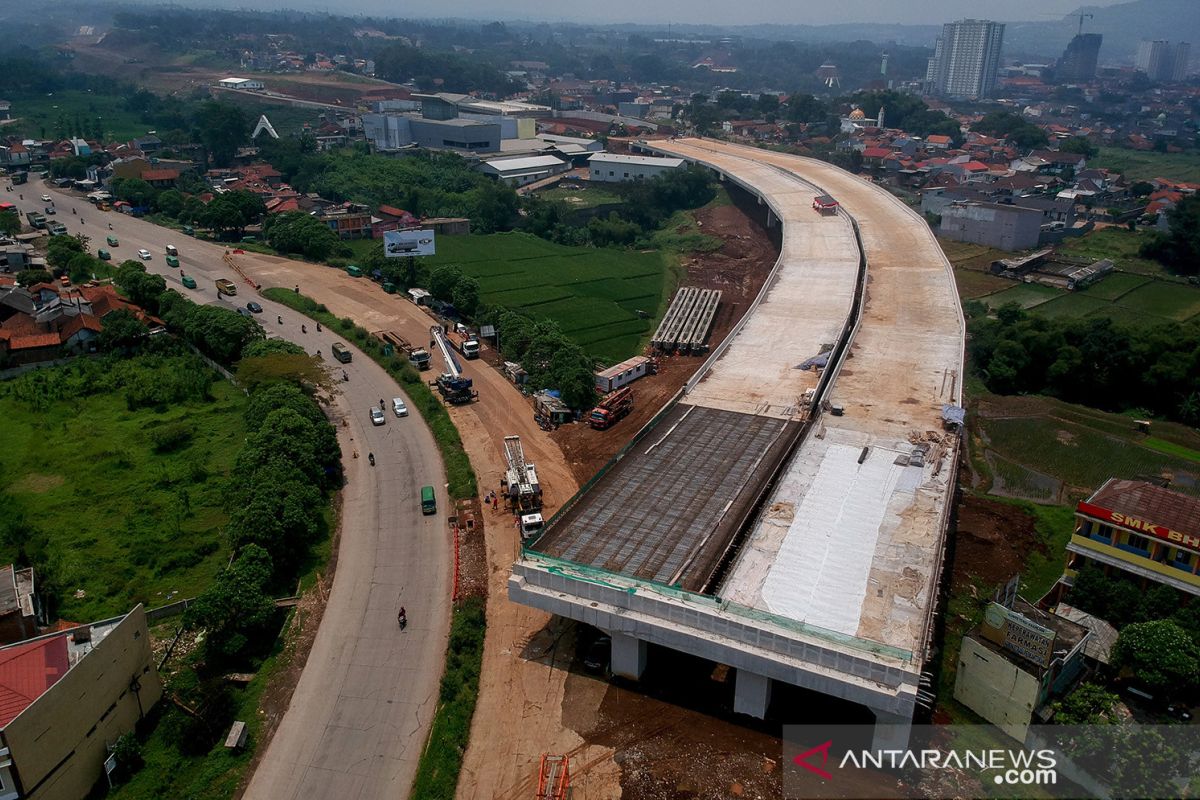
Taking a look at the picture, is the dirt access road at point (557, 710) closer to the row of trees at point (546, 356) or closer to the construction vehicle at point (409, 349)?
the row of trees at point (546, 356)

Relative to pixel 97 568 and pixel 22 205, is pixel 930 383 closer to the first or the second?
pixel 97 568

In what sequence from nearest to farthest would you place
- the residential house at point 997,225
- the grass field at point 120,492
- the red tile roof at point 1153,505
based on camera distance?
the red tile roof at point 1153,505 → the grass field at point 120,492 → the residential house at point 997,225

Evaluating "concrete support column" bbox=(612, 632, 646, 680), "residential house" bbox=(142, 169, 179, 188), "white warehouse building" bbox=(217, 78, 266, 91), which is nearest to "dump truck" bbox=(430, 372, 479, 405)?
"concrete support column" bbox=(612, 632, 646, 680)

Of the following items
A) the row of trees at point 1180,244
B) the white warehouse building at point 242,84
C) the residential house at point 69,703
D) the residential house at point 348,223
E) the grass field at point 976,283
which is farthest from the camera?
the white warehouse building at point 242,84

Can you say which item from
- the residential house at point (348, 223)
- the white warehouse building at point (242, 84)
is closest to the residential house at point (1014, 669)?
the residential house at point (348, 223)

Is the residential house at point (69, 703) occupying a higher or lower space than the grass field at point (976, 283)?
lower

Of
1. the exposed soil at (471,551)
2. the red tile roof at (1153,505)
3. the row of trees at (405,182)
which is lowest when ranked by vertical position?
the exposed soil at (471,551)
